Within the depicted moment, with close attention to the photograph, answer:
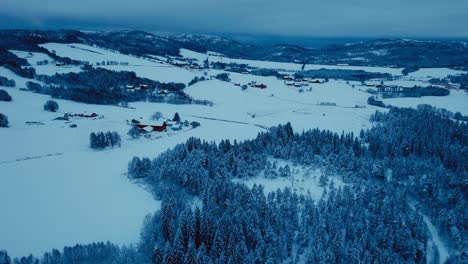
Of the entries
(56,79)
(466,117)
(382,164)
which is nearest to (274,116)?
(382,164)

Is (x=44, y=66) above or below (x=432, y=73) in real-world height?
above

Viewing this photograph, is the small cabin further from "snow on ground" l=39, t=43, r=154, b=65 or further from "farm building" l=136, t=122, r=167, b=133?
"snow on ground" l=39, t=43, r=154, b=65

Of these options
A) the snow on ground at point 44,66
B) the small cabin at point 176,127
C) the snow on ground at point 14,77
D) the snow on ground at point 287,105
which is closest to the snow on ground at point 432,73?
the snow on ground at point 287,105

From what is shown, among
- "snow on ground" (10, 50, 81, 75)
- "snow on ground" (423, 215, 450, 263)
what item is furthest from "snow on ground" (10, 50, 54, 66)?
"snow on ground" (423, 215, 450, 263)

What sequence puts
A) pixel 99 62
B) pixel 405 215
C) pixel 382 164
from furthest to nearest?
pixel 99 62, pixel 382 164, pixel 405 215

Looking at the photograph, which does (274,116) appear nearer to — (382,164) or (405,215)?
(382,164)

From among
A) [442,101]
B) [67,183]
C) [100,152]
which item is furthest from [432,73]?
[67,183]

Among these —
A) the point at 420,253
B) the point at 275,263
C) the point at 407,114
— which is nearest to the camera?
the point at 275,263

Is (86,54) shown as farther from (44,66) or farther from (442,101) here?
(442,101)
